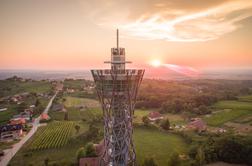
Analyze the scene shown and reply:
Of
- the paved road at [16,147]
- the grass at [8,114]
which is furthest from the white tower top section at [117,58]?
the grass at [8,114]

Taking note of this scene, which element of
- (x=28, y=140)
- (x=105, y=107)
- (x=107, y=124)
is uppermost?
(x=105, y=107)

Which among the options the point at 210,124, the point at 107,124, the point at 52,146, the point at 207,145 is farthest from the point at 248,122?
the point at 107,124

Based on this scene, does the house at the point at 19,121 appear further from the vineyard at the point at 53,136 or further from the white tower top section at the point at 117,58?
the white tower top section at the point at 117,58

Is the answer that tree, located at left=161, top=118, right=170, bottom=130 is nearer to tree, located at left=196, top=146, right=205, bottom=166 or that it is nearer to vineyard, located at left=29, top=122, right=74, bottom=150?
tree, located at left=196, top=146, right=205, bottom=166

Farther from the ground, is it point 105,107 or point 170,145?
point 105,107

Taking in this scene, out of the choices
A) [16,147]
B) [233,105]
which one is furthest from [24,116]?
[233,105]

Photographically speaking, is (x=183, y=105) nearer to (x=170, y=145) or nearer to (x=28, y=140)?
(x=170, y=145)

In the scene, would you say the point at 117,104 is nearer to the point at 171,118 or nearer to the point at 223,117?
the point at 171,118
